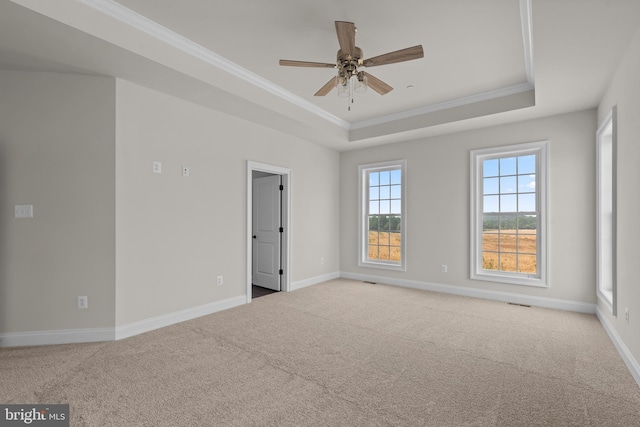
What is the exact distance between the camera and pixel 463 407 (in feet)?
6.81

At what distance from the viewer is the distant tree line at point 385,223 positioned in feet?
19.5

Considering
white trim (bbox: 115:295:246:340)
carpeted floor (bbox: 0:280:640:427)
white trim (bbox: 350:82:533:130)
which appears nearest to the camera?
carpeted floor (bbox: 0:280:640:427)

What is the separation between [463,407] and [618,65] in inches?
133

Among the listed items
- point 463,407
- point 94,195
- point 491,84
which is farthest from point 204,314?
point 491,84

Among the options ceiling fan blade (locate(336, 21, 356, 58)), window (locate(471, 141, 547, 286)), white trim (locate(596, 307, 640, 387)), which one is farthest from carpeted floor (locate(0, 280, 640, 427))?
ceiling fan blade (locate(336, 21, 356, 58))

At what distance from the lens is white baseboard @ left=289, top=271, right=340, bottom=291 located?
18.1 ft

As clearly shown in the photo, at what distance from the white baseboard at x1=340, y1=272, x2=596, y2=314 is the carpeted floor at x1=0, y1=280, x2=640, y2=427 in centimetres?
45

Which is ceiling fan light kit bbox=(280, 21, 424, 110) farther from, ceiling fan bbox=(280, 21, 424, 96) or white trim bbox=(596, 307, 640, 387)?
white trim bbox=(596, 307, 640, 387)

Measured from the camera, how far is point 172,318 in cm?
373

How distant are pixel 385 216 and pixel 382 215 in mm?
67

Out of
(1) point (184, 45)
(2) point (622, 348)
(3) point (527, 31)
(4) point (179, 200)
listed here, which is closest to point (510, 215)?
(2) point (622, 348)

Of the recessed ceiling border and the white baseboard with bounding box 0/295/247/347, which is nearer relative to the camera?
the recessed ceiling border

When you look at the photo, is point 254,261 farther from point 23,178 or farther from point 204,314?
point 23,178

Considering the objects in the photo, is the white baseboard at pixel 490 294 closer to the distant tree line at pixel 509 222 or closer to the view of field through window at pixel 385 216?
the view of field through window at pixel 385 216
